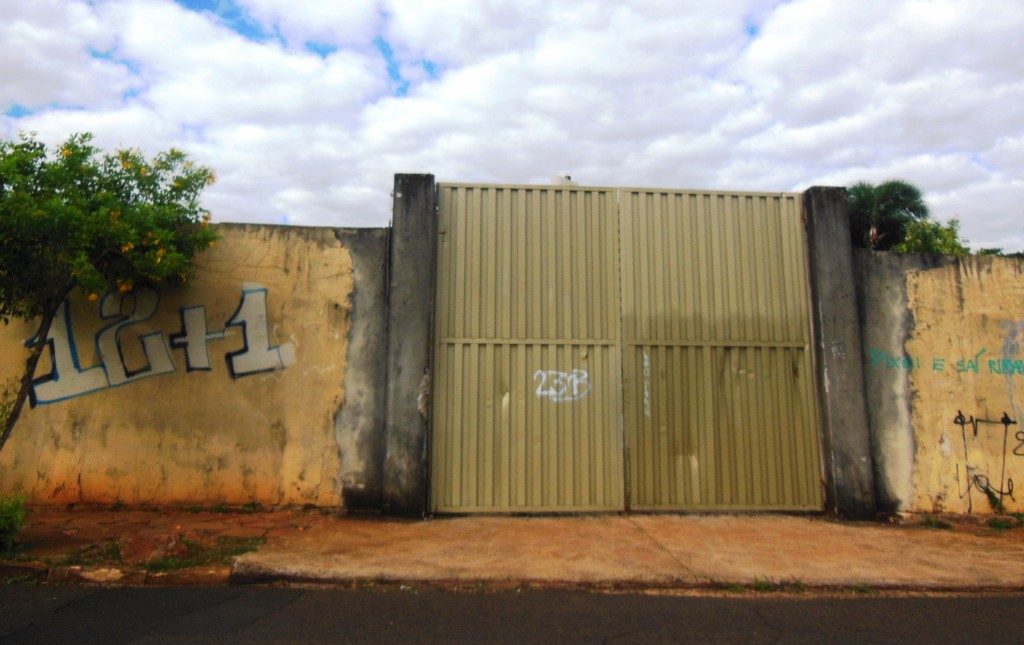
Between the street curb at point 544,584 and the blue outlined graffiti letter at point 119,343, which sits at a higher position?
the blue outlined graffiti letter at point 119,343

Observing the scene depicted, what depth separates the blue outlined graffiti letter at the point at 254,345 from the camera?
7.34m

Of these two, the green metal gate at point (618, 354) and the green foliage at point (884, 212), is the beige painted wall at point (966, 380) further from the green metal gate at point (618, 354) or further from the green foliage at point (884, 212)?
the green foliage at point (884, 212)

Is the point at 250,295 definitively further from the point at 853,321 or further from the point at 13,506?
the point at 853,321

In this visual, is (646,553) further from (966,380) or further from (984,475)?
(966,380)

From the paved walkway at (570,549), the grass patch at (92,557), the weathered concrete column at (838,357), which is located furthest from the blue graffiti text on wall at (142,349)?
the weathered concrete column at (838,357)

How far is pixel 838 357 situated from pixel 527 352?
3.58 m

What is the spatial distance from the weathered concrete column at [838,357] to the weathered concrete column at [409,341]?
4506 mm

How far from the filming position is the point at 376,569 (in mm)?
5102

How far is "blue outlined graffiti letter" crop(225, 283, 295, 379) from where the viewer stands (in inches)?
289

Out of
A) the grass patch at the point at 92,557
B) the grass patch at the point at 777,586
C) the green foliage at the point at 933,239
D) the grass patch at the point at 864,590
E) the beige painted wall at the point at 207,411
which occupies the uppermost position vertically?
the green foliage at the point at 933,239

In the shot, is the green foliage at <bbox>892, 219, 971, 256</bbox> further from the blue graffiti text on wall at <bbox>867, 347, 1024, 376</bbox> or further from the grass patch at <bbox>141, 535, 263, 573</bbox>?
the grass patch at <bbox>141, 535, 263, 573</bbox>

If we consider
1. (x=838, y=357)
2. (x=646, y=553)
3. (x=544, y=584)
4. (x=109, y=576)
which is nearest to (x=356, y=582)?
(x=544, y=584)

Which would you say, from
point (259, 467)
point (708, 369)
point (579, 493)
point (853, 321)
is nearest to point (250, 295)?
point (259, 467)

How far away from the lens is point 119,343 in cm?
729
